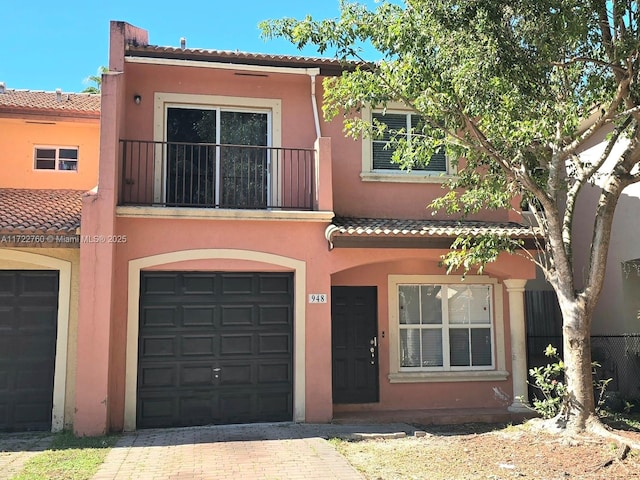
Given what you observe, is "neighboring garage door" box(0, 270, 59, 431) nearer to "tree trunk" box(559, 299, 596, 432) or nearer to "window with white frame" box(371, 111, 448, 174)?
"window with white frame" box(371, 111, 448, 174)

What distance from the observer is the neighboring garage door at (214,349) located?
31.0 feet

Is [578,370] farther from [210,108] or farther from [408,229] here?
[210,108]

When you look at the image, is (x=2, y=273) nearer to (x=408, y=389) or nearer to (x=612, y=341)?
(x=408, y=389)

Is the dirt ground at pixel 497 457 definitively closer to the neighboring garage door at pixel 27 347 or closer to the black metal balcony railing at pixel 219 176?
the black metal balcony railing at pixel 219 176

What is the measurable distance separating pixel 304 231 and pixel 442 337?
352cm

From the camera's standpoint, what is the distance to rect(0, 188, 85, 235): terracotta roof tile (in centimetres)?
877

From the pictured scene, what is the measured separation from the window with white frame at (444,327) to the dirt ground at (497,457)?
Answer: 101 inches

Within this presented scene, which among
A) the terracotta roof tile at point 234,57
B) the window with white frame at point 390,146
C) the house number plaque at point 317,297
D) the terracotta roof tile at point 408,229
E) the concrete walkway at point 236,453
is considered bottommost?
the concrete walkway at point 236,453

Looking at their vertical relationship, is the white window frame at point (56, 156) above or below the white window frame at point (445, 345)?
above

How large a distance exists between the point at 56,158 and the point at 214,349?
18.6 feet

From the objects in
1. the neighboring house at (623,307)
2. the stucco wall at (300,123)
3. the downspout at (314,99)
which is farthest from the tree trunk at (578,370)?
the downspout at (314,99)

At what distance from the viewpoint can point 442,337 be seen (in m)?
11.2

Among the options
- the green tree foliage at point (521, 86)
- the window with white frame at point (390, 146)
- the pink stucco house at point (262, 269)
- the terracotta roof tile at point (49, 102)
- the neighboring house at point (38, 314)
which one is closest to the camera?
the green tree foliage at point (521, 86)

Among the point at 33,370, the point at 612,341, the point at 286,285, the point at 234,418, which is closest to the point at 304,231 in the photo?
the point at 286,285
